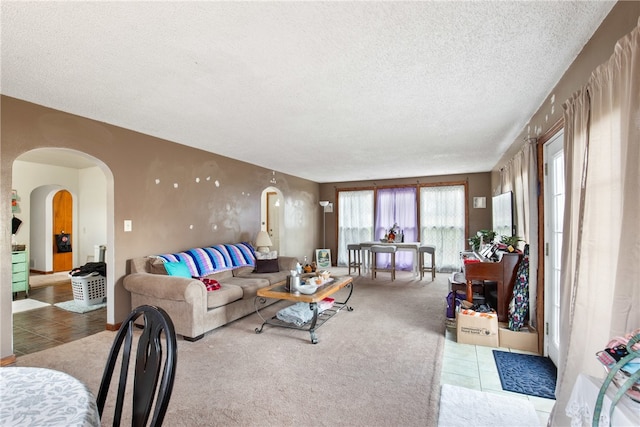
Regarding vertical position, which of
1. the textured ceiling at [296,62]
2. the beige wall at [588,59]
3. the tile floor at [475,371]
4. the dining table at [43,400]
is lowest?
the tile floor at [475,371]

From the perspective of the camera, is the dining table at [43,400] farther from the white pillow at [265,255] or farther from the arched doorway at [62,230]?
the arched doorway at [62,230]

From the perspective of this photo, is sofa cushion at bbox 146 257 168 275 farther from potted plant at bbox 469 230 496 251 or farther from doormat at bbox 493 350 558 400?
potted plant at bbox 469 230 496 251

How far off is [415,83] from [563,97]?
3.57ft

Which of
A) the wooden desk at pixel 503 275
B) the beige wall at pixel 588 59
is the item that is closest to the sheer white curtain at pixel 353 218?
the wooden desk at pixel 503 275

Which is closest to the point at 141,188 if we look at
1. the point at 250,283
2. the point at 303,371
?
the point at 250,283

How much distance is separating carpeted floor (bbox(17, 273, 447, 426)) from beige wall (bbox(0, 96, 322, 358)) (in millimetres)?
1001

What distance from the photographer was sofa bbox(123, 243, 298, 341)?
10.4 ft

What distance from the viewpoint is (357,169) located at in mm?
6395

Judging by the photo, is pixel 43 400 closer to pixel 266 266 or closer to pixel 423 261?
pixel 266 266

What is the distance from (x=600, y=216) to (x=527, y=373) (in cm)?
160

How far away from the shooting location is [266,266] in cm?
479

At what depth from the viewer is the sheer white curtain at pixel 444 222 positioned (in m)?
7.22

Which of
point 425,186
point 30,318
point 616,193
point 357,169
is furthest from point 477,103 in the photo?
point 30,318

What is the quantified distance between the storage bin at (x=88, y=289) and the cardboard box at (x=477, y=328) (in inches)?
196
